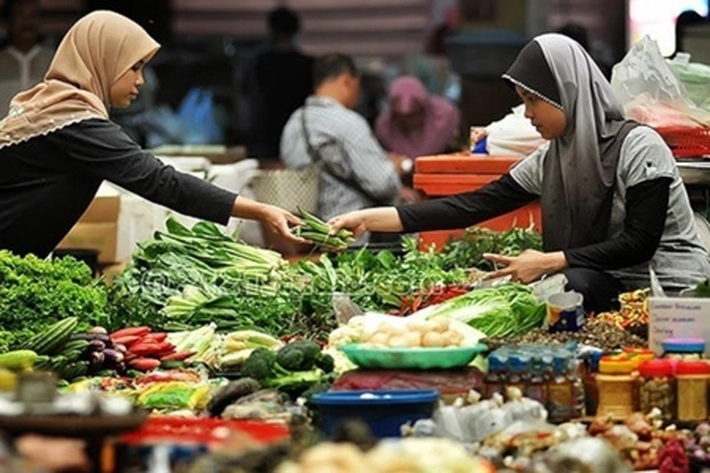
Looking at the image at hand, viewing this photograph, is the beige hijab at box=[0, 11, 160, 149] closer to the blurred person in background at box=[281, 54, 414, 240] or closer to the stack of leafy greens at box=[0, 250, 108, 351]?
the stack of leafy greens at box=[0, 250, 108, 351]

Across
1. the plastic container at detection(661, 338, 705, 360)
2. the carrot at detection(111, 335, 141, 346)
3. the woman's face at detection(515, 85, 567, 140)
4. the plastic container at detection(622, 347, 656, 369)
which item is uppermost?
the woman's face at detection(515, 85, 567, 140)

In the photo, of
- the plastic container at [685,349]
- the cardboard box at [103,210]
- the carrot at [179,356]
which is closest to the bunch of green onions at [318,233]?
the carrot at [179,356]

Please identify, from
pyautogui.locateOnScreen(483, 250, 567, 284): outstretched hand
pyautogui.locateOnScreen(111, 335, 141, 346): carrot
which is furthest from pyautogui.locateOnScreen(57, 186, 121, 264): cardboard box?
pyautogui.locateOnScreen(483, 250, 567, 284): outstretched hand

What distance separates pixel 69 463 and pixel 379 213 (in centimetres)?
417

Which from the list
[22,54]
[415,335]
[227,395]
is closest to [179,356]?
[227,395]

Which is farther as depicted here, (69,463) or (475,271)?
(475,271)

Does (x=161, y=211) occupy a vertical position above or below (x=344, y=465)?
below

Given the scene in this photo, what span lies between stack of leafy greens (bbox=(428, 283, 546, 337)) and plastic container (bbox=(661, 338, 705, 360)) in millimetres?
871

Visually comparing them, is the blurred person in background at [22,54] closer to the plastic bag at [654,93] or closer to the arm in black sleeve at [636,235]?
the plastic bag at [654,93]

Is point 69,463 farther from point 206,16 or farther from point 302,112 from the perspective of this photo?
point 206,16

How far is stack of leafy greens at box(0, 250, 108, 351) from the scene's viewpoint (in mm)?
8133

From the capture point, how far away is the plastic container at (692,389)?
7.11 metres

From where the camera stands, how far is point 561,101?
849cm

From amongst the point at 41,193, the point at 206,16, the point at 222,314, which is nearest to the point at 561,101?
the point at 222,314
